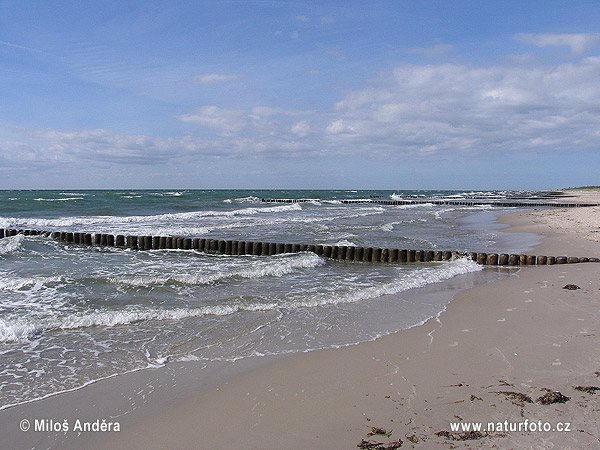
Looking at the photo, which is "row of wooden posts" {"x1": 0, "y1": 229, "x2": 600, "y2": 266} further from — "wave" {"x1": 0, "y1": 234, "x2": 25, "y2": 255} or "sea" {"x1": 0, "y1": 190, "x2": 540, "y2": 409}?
"wave" {"x1": 0, "y1": 234, "x2": 25, "y2": 255}

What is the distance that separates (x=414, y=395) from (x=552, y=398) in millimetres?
1133

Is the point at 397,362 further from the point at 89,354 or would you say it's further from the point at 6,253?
the point at 6,253

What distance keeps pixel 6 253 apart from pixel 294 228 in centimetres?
1267

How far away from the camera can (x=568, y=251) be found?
45.2ft

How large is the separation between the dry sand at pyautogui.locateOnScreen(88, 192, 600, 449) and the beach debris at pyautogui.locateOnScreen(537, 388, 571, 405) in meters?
0.04

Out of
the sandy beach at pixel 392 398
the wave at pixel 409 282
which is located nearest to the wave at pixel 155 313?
the wave at pixel 409 282

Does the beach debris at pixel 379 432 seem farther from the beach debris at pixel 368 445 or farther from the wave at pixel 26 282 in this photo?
the wave at pixel 26 282

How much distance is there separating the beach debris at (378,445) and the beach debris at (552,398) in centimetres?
141

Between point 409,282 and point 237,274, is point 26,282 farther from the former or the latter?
point 409,282

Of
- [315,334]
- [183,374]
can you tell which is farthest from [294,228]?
[183,374]

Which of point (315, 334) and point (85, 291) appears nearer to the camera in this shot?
point (315, 334)

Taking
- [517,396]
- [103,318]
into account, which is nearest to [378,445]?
[517,396]

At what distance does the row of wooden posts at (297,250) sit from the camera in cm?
1252

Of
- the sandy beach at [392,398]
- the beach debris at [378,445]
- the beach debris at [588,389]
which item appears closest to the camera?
Answer: the beach debris at [378,445]
